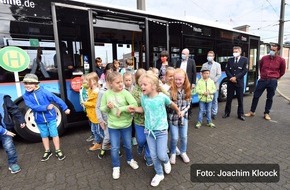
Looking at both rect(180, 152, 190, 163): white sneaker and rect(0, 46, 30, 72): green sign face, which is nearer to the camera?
rect(180, 152, 190, 163): white sneaker

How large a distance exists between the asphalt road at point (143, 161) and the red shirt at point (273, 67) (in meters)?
1.42

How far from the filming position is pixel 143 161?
10.8 feet

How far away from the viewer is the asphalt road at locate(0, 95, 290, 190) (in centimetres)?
267

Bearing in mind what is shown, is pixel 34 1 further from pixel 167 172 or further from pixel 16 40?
pixel 167 172

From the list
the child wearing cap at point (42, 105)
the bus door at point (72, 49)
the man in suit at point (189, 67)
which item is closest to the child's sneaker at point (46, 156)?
the child wearing cap at point (42, 105)

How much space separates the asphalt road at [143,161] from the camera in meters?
2.67

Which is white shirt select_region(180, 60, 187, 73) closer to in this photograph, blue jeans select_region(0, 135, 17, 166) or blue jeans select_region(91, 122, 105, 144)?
blue jeans select_region(91, 122, 105, 144)

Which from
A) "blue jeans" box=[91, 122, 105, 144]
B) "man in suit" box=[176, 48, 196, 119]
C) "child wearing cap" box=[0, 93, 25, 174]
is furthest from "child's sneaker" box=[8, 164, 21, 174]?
"man in suit" box=[176, 48, 196, 119]

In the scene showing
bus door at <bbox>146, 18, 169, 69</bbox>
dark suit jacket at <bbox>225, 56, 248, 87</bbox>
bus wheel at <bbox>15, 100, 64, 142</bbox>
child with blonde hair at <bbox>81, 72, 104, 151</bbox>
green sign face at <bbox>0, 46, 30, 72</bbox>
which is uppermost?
bus door at <bbox>146, 18, 169, 69</bbox>

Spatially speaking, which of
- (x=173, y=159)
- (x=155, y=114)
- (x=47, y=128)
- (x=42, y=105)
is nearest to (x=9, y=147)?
(x=47, y=128)

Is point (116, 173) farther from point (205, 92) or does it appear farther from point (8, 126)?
point (205, 92)

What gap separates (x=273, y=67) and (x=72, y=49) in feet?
17.1

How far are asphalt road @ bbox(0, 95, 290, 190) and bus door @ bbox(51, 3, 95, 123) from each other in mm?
982

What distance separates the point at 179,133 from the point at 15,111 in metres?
2.57
